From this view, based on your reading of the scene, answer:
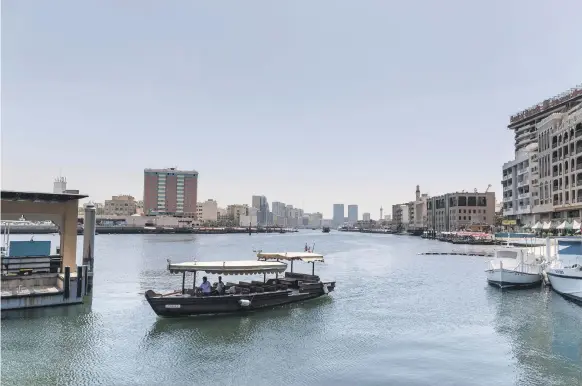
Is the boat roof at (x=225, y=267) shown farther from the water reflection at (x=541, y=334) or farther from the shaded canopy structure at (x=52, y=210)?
the water reflection at (x=541, y=334)

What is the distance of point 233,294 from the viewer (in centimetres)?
3056

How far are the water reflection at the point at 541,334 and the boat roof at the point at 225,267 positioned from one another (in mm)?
15084

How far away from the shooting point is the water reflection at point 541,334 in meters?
19.9

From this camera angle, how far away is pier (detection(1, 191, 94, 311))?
29.4 metres

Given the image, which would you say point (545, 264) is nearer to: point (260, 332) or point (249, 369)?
point (260, 332)

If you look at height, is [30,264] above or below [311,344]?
above

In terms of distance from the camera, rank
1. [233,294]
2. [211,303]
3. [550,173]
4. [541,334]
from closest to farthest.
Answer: [541,334], [211,303], [233,294], [550,173]

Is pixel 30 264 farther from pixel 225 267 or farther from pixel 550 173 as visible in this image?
pixel 550 173

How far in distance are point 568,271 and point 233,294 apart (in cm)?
2673

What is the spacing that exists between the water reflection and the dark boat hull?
14.3 meters

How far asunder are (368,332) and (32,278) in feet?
73.1

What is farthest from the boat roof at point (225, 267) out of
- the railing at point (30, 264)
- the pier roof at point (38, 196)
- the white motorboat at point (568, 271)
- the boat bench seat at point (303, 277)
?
the white motorboat at point (568, 271)

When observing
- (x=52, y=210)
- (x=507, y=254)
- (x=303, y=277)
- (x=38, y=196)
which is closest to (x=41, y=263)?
(x=52, y=210)

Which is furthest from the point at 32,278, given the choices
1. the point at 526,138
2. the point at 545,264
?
the point at 526,138
